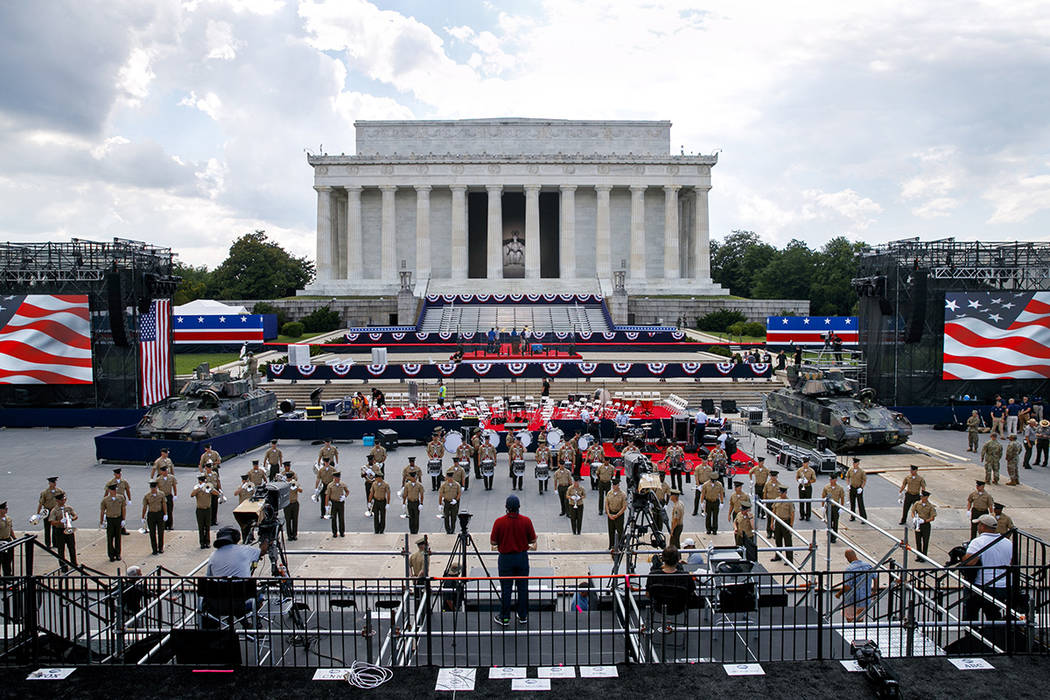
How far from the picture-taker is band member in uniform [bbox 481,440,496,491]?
65.3 feet

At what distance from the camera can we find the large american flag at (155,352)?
104 ft

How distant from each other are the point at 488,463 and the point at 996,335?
23.8 meters

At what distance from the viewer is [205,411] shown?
24547mm

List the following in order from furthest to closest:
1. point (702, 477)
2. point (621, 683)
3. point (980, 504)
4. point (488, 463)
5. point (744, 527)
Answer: point (488, 463) < point (702, 477) < point (980, 504) < point (744, 527) < point (621, 683)

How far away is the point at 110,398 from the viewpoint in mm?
31656

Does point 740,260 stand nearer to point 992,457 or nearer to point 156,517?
point 992,457

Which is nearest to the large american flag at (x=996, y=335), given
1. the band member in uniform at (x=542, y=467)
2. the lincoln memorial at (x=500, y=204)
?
the band member in uniform at (x=542, y=467)

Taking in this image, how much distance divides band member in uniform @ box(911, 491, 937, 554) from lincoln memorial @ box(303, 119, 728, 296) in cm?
5469

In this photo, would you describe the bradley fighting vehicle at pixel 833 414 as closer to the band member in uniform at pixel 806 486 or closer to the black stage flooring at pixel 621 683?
the band member in uniform at pixel 806 486

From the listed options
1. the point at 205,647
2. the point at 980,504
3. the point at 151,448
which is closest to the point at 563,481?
the point at 980,504

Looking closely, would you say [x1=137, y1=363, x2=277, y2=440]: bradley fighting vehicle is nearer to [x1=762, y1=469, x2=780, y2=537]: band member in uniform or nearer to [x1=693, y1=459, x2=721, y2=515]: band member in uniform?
[x1=693, y1=459, x2=721, y2=515]: band member in uniform

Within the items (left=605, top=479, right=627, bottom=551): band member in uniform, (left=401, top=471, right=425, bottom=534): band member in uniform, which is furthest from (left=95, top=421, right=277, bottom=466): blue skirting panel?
(left=605, top=479, right=627, bottom=551): band member in uniform

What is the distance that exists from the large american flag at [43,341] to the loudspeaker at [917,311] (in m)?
34.8

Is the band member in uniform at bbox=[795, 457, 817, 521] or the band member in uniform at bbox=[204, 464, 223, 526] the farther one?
the band member in uniform at bbox=[795, 457, 817, 521]
